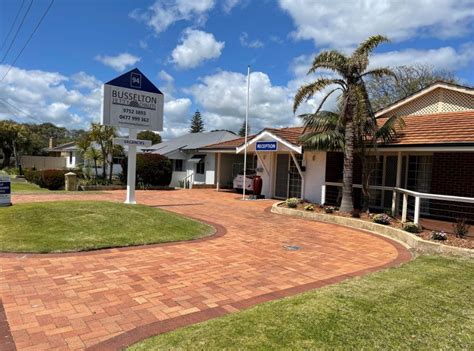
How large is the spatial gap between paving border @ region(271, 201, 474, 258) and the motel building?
71 centimetres

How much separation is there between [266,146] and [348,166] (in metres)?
5.49

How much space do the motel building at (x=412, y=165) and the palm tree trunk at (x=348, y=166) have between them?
3.79 ft

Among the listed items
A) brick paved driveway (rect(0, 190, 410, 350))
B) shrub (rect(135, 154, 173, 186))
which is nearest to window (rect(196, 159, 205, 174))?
shrub (rect(135, 154, 173, 186))

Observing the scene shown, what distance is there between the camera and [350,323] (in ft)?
13.5

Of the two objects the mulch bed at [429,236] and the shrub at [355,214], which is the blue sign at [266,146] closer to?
the mulch bed at [429,236]

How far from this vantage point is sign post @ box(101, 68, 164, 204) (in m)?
13.7

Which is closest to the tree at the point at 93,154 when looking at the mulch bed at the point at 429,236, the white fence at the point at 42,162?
the mulch bed at the point at 429,236

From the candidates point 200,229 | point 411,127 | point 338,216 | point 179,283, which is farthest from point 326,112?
point 179,283

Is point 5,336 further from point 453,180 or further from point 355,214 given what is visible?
point 453,180

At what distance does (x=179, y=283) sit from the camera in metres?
5.63

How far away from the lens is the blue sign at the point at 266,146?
55.8 feet

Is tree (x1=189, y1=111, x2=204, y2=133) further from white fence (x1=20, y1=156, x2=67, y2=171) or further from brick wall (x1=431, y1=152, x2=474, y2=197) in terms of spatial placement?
brick wall (x1=431, y1=152, x2=474, y2=197)

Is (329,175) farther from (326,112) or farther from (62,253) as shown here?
(62,253)

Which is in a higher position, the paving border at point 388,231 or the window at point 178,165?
the window at point 178,165
